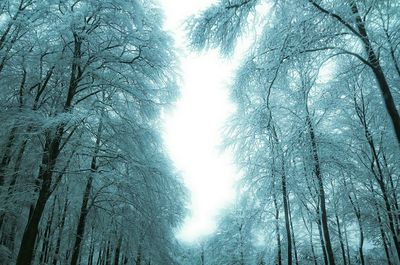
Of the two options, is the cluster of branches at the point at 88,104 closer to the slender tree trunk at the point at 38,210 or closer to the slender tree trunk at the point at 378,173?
the slender tree trunk at the point at 38,210

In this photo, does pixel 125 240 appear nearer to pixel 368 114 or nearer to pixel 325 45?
pixel 325 45

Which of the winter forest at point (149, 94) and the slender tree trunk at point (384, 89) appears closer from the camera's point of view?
the slender tree trunk at point (384, 89)

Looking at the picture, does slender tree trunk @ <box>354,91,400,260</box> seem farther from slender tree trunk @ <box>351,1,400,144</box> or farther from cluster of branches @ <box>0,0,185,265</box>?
cluster of branches @ <box>0,0,185,265</box>

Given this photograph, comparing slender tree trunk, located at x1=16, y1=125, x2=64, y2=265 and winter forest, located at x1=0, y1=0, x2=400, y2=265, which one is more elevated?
winter forest, located at x1=0, y1=0, x2=400, y2=265

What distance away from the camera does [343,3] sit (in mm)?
3262

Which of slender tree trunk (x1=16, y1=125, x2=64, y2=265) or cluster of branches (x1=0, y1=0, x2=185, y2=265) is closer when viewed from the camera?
slender tree trunk (x1=16, y1=125, x2=64, y2=265)

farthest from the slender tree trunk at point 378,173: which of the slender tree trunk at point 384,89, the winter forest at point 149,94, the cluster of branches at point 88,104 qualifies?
the cluster of branches at point 88,104

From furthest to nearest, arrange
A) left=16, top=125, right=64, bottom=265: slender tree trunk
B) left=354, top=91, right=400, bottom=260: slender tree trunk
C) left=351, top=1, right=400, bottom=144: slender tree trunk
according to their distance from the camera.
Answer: left=354, top=91, right=400, bottom=260: slender tree trunk, left=16, top=125, right=64, bottom=265: slender tree trunk, left=351, top=1, right=400, bottom=144: slender tree trunk

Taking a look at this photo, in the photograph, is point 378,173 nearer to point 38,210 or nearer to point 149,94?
point 149,94

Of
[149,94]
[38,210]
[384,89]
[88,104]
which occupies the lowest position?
[38,210]

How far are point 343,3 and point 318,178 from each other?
583cm

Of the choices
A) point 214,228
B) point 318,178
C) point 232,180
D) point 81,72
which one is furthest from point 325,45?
point 214,228

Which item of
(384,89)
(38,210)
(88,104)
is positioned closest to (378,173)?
(384,89)

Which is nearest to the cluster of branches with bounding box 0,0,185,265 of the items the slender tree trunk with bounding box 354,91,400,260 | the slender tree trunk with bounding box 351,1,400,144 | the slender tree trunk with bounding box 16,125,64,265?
the slender tree trunk with bounding box 16,125,64,265
